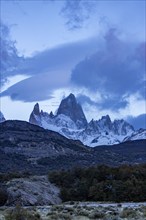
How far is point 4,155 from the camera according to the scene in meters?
191

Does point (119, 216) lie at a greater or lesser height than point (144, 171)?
lesser

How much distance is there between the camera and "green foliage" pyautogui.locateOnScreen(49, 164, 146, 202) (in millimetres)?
65812

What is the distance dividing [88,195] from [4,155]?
128m

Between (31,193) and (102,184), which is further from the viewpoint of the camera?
(102,184)

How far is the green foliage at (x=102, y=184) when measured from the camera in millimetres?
65812

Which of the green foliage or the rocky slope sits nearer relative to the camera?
the rocky slope

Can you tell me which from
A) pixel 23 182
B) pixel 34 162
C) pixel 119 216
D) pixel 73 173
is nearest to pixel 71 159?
pixel 34 162

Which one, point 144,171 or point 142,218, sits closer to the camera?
point 142,218

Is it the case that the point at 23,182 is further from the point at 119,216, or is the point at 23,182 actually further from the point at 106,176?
the point at 119,216

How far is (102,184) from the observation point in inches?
2665

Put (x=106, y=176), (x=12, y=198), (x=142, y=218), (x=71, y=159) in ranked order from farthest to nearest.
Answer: (x=71, y=159) → (x=106, y=176) → (x=12, y=198) → (x=142, y=218)

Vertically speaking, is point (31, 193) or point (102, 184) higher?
point (102, 184)

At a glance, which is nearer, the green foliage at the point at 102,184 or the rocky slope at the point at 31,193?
the rocky slope at the point at 31,193

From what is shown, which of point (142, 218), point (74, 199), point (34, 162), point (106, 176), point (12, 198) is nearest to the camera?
point (142, 218)
